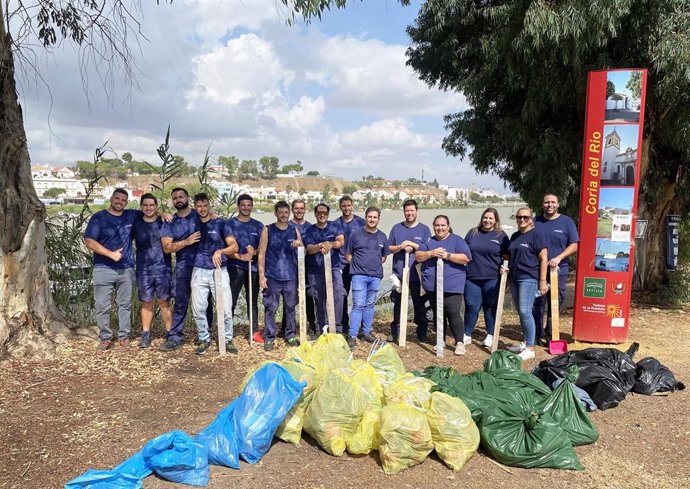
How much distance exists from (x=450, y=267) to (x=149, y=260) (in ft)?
11.7

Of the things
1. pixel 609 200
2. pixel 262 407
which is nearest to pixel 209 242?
pixel 262 407

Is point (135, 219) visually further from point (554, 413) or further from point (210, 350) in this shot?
point (554, 413)

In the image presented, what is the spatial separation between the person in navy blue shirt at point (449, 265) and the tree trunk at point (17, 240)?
4340mm

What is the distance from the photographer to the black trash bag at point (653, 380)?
17.3 ft

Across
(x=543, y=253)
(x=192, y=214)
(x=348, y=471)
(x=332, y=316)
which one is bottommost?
(x=348, y=471)

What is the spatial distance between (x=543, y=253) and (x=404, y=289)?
171cm

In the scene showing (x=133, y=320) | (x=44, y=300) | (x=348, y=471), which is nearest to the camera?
(x=348, y=471)

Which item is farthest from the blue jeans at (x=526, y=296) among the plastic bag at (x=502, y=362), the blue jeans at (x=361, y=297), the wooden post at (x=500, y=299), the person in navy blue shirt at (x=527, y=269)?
the blue jeans at (x=361, y=297)

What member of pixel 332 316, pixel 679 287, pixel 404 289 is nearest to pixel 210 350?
pixel 332 316

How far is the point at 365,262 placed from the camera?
6.48m

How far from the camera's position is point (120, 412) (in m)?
4.50

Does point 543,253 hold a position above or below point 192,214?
below

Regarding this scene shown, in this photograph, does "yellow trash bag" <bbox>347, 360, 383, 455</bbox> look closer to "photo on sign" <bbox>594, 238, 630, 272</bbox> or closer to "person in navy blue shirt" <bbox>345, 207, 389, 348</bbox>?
"person in navy blue shirt" <bbox>345, 207, 389, 348</bbox>

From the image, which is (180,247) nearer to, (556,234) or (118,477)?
(118,477)
